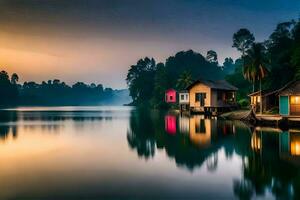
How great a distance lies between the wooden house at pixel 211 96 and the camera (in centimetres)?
6494

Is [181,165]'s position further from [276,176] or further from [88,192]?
[88,192]

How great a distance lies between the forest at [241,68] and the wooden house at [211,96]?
5.03m

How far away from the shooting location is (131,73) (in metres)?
158

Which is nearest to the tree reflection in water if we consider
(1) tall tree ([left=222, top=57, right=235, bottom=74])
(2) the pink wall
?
(2) the pink wall

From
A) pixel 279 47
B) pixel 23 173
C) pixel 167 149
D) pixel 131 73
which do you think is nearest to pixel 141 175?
pixel 23 173

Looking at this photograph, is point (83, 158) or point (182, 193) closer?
point (182, 193)

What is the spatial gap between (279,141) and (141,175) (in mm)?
16307

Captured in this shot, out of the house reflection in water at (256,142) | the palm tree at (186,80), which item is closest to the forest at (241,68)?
the palm tree at (186,80)

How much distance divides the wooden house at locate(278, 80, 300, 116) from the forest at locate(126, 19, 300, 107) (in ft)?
24.3

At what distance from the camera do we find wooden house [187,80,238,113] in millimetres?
64938

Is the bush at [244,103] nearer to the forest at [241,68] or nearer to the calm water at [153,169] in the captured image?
the forest at [241,68]

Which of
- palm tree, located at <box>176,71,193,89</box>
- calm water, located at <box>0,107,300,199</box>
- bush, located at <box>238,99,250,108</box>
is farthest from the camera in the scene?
palm tree, located at <box>176,71,193,89</box>

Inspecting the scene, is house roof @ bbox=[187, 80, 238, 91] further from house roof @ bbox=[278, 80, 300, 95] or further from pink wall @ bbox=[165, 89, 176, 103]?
pink wall @ bbox=[165, 89, 176, 103]

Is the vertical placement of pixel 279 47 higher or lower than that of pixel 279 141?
higher
